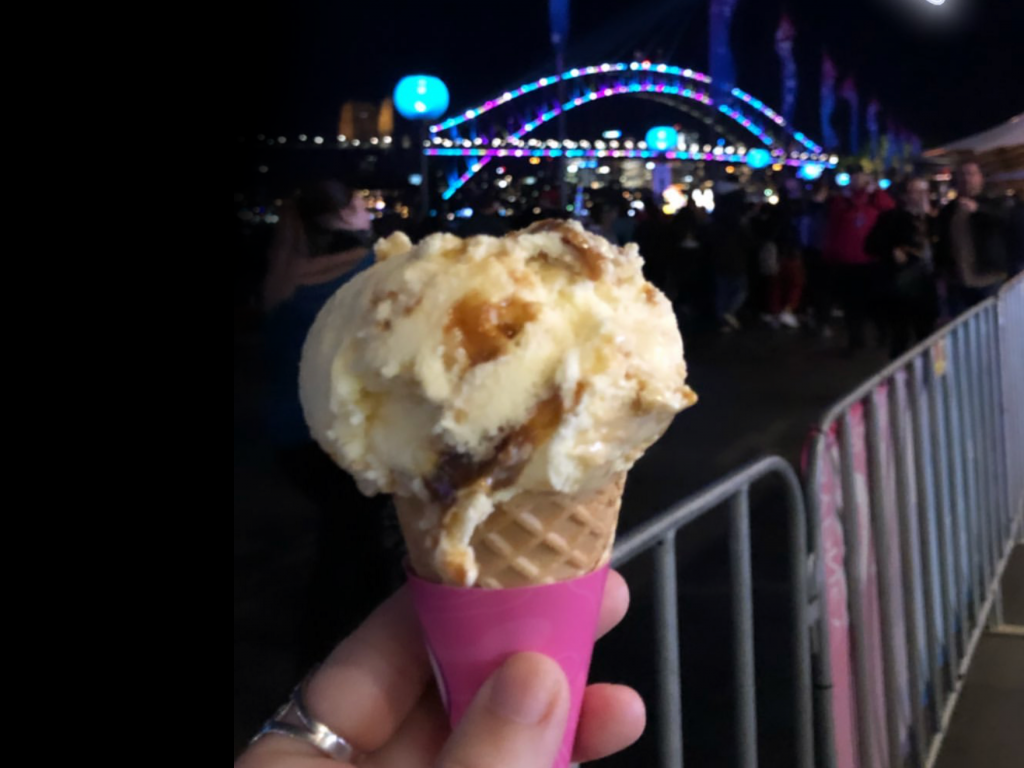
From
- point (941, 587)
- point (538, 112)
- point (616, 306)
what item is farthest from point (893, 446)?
point (538, 112)

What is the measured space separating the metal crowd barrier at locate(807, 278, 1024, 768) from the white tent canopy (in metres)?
8.14

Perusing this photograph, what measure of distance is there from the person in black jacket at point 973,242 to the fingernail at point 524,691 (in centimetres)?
774

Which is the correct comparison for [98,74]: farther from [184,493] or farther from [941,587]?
[941,587]

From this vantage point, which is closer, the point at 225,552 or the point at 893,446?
the point at 225,552

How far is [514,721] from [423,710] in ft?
1.47

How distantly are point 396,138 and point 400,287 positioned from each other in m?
17.4

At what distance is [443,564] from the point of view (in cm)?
117

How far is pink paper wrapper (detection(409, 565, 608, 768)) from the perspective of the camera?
125 centimetres

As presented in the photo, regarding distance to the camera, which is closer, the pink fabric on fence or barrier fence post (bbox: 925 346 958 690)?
the pink fabric on fence

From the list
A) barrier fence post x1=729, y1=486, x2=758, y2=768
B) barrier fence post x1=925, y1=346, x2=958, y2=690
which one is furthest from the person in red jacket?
barrier fence post x1=729, y1=486, x2=758, y2=768

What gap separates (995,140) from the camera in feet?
39.5

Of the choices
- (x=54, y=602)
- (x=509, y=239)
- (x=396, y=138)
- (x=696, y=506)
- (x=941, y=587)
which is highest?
(x=396, y=138)

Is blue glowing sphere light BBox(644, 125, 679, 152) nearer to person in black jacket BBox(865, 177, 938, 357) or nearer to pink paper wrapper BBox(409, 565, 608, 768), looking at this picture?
person in black jacket BBox(865, 177, 938, 357)

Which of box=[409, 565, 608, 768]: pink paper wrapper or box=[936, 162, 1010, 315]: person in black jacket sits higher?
box=[936, 162, 1010, 315]: person in black jacket
